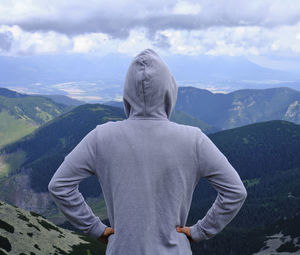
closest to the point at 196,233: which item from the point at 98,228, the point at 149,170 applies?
the point at 149,170

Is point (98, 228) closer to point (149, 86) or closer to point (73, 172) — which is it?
point (73, 172)

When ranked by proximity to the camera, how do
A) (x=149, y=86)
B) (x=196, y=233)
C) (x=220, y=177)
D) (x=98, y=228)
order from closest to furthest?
1. (x=220, y=177)
2. (x=149, y=86)
3. (x=196, y=233)
4. (x=98, y=228)

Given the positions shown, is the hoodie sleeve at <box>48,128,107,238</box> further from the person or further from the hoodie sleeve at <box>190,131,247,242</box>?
the hoodie sleeve at <box>190,131,247,242</box>

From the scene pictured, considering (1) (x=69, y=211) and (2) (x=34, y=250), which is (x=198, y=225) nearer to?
(1) (x=69, y=211)

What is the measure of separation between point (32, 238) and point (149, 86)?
81433mm

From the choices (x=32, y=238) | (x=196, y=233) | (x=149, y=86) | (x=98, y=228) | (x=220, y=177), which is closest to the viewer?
(x=220, y=177)

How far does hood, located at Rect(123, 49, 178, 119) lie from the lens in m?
6.02

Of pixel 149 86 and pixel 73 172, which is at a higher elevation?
pixel 149 86

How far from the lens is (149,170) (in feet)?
19.5

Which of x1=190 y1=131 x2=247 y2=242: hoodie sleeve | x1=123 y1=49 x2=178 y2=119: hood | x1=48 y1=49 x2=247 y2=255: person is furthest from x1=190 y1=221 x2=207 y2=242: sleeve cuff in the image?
x1=123 y1=49 x2=178 y2=119: hood

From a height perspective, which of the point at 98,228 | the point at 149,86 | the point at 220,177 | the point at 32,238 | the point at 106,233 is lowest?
the point at 32,238

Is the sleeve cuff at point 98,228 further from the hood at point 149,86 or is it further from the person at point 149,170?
the hood at point 149,86

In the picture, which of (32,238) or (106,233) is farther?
(32,238)

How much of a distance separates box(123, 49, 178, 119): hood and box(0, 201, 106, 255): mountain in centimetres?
6702
